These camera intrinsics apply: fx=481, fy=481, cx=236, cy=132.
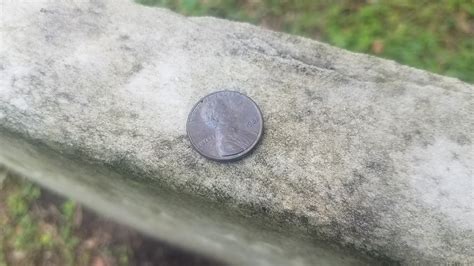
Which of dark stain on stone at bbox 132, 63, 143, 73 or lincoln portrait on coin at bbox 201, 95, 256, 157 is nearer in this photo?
lincoln portrait on coin at bbox 201, 95, 256, 157

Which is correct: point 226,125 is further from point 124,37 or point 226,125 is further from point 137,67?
point 124,37

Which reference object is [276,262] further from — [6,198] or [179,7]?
[179,7]

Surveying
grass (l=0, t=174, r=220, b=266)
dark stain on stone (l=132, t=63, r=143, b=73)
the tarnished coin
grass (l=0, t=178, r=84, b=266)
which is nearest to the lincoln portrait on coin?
the tarnished coin

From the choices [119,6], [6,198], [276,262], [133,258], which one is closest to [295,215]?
[276,262]

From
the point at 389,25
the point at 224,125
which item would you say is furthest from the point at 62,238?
the point at 389,25

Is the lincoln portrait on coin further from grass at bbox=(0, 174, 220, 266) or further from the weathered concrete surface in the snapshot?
grass at bbox=(0, 174, 220, 266)

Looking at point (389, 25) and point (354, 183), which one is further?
point (389, 25)

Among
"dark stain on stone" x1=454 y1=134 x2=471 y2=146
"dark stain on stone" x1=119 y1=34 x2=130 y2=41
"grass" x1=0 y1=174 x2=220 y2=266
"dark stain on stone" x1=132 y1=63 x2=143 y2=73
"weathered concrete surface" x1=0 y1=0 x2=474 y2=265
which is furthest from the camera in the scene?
"grass" x1=0 y1=174 x2=220 y2=266

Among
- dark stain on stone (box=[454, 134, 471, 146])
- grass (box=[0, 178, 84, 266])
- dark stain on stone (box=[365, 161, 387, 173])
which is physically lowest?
grass (box=[0, 178, 84, 266])
